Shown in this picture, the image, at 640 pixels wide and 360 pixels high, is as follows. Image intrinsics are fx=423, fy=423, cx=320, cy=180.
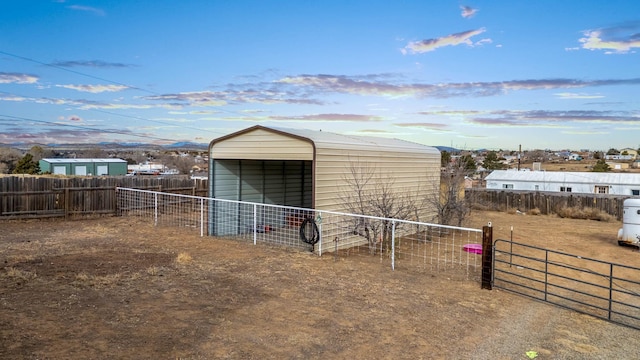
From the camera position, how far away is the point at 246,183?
41.1 ft

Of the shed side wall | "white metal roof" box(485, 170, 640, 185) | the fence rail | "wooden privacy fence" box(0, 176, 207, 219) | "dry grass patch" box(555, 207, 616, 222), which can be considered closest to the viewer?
the fence rail

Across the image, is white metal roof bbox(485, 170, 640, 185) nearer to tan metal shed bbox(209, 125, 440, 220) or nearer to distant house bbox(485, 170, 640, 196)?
distant house bbox(485, 170, 640, 196)

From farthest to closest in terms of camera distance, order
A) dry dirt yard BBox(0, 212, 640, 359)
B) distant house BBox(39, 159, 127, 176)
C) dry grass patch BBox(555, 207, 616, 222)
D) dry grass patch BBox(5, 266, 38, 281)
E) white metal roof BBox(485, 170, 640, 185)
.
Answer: distant house BBox(39, 159, 127, 176) < white metal roof BBox(485, 170, 640, 185) < dry grass patch BBox(555, 207, 616, 222) < dry grass patch BBox(5, 266, 38, 281) < dry dirt yard BBox(0, 212, 640, 359)

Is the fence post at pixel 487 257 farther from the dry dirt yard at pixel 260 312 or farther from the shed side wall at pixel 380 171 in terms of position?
the shed side wall at pixel 380 171

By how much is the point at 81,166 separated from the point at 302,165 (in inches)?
1315

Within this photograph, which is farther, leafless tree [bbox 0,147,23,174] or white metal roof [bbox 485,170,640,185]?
leafless tree [bbox 0,147,23,174]

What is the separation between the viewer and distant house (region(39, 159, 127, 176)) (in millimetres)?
38844

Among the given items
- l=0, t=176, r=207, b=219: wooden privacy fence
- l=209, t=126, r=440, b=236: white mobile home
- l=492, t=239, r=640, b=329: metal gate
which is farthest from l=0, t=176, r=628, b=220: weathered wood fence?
l=492, t=239, r=640, b=329: metal gate

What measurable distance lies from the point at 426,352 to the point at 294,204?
1069 centimetres

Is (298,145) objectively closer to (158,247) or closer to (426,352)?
(158,247)

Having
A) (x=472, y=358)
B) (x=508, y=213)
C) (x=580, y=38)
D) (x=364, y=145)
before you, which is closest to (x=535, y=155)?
(x=508, y=213)

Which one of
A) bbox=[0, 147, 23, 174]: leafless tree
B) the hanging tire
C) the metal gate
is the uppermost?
bbox=[0, 147, 23, 174]: leafless tree

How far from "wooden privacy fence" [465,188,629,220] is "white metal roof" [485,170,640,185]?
8.47 metres

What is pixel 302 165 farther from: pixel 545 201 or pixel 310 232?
pixel 545 201
